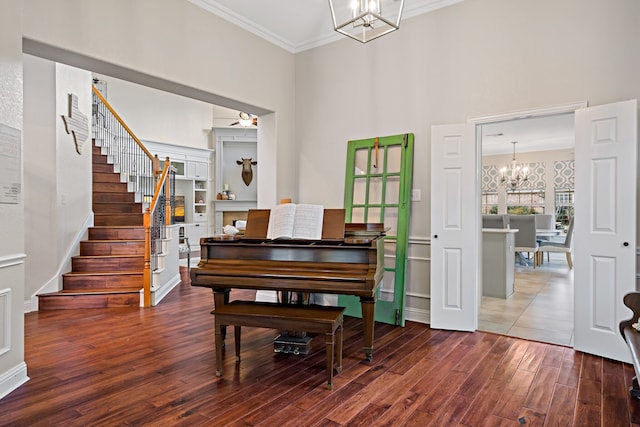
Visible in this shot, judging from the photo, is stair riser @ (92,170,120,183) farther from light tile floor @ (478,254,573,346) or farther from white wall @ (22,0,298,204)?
light tile floor @ (478,254,573,346)

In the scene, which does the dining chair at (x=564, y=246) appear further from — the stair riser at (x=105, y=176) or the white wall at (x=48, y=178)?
the white wall at (x=48, y=178)

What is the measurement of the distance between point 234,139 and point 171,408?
8406 millimetres

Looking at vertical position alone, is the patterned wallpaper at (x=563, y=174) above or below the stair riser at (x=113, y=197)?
above

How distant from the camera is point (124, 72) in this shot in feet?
10.9

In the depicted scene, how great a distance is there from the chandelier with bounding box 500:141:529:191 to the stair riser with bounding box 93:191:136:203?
8.83 metres

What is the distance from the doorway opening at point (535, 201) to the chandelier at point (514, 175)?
0.14 feet

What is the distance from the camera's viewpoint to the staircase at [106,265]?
481 cm

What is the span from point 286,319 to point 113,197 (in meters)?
5.34

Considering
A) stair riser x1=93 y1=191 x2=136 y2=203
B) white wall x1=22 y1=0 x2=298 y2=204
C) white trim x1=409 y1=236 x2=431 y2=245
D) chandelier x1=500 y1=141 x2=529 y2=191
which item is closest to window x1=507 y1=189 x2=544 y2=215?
chandelier x1=500 y1=141 x2=529 y2=191

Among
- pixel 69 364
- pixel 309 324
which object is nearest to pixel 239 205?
pixel 69 364

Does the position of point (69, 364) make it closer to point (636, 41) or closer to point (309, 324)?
point (309, 324)

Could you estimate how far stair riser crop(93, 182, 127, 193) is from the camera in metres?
6.62

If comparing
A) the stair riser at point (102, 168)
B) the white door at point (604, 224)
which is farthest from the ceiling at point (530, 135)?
the stair riser at point (102, 168)

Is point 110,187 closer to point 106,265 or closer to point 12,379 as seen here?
point 106,265
